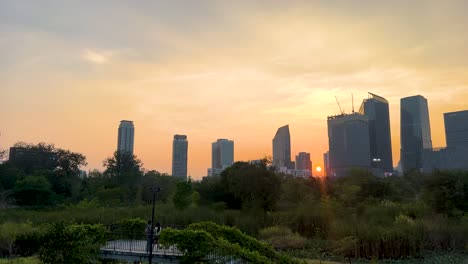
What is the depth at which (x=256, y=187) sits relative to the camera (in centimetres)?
3512

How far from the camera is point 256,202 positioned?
35094mm

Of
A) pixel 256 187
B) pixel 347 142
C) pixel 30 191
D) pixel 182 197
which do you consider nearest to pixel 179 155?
pixel 347 142

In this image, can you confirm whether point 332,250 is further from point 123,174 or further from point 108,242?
point 123,174

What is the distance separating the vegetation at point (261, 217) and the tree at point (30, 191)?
11 centimetres

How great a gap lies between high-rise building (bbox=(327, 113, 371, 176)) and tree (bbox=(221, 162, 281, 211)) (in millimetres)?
76489

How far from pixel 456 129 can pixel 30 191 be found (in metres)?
127

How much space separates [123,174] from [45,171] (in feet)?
32.6

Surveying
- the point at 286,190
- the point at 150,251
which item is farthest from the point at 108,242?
the point at 286,190

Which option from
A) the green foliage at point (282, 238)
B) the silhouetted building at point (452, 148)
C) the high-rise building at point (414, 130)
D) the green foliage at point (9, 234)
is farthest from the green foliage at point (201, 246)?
the high-rise building at point (414, 130)

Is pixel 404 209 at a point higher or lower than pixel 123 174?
→ lower

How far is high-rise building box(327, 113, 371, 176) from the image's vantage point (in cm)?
11200

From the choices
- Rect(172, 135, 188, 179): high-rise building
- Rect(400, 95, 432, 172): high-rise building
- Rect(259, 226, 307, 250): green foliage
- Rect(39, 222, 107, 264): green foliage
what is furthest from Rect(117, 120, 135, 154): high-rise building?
Rect(39, 222, 107, 264): green foliage

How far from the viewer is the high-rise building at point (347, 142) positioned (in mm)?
112000

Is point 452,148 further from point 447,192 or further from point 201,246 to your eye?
point 201,246
